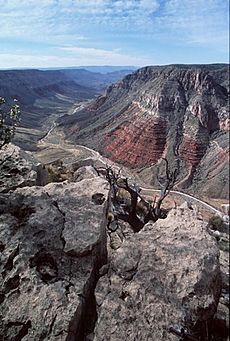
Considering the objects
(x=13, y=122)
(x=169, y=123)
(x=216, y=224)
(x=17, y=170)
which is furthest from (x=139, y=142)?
(x=13, y=122)

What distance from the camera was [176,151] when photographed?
93.8m

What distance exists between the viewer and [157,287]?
32.1 ft

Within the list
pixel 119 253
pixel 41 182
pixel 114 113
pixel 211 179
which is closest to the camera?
pixel 119 253

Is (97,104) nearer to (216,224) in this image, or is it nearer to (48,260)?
(216,224)

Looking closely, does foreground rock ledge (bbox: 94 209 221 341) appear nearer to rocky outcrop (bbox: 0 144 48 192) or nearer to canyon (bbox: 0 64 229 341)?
canyon (bbox: 0 64 229 341)

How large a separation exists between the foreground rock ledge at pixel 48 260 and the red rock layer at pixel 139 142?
81.4 metres

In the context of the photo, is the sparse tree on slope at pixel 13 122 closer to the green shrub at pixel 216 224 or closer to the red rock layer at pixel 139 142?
the green shrub at pixel 216 224

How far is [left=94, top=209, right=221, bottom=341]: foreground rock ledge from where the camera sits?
8.95 m

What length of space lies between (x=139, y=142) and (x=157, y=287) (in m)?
89.0

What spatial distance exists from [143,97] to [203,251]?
104058mm

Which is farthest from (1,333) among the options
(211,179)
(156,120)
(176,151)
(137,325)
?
(156,120)

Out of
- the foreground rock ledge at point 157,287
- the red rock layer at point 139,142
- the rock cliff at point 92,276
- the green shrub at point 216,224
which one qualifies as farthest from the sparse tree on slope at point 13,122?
the red rock layer at point 139,142

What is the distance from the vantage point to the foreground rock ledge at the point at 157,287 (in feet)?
29.3

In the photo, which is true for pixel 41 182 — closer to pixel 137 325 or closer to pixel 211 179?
pixel 137 325
